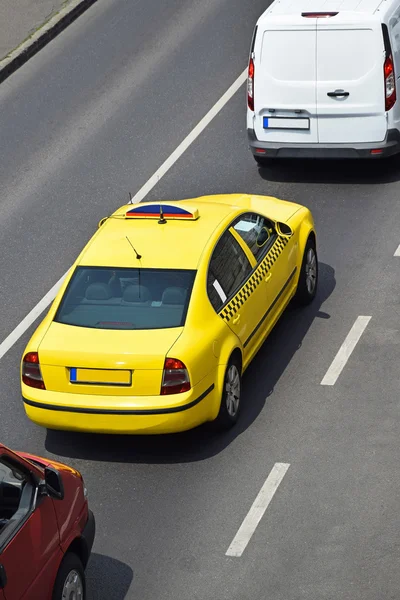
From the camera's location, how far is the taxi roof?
11.1 m

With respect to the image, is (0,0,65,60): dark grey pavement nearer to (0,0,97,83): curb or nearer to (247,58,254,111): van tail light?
(0,0,97,83): curb

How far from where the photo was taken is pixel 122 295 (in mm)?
10836

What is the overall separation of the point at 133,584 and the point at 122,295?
8.77 ft

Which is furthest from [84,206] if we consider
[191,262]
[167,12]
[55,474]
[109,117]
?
[55,474]

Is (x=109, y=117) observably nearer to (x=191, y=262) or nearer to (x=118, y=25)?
(x=118, y=25)

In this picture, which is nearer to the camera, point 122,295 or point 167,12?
point 122,295

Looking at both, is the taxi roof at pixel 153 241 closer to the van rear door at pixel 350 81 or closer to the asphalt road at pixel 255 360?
the asphalt road at pixel 255 360

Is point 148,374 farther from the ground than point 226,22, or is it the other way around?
point 148,374

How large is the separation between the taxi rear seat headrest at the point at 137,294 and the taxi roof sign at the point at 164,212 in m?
0.99

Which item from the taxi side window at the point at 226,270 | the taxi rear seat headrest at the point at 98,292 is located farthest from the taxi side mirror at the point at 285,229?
the taxi rear seat headrest at the point at 98,292

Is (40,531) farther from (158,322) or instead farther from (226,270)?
(226,270)

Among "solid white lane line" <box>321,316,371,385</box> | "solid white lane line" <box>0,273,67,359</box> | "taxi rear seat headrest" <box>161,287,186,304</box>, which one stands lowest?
"solid white lane line" <box>0,273,67,359</box>

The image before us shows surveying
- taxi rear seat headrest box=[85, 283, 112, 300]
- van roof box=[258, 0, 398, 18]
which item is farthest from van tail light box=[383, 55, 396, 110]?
taxi rear seat headrest box=[85, 283, 112, 300]

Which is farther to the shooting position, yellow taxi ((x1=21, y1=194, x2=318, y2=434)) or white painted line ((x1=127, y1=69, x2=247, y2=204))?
white painted line ((x1=127, y1=69, x2=247, y2=204))
